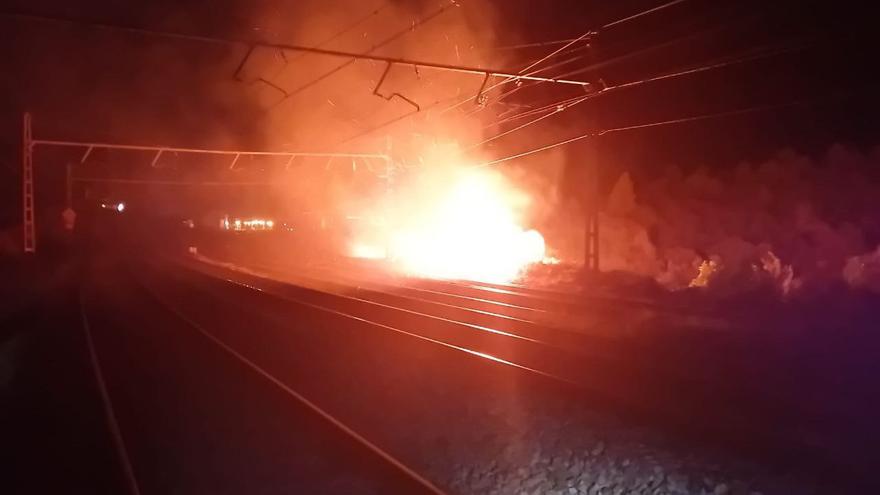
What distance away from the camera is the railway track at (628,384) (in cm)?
702

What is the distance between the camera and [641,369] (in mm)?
10344

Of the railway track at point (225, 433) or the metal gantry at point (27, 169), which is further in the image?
the metal gantry at point (27, 169)

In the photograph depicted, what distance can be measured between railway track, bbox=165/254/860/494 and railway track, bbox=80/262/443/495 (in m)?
3.22

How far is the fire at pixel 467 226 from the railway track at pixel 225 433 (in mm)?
16680

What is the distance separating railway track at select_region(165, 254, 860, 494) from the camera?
702 centimetres

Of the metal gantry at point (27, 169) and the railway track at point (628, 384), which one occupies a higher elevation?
the metal gantry at point (27, 169)

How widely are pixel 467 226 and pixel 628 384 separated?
21.6 meters

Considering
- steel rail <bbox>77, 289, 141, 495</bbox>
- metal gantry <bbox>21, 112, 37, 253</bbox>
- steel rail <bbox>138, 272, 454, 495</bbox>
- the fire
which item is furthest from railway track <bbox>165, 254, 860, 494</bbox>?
metal gantry <bbox>21, 112, 37, 253</bbox>

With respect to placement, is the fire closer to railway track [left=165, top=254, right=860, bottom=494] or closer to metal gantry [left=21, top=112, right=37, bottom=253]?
railway track [left=165, top=254, right=860, bottom=494]

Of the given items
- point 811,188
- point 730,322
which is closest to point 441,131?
point 811,188

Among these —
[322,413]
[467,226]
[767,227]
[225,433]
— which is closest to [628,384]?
[322,413]

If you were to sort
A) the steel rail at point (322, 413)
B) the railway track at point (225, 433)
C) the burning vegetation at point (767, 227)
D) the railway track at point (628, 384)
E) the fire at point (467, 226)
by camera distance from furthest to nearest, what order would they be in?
the fire at point (467, 226) → the burning vegetation at point (767, 227) → the railway track at point (628, 384) → the railway track at point (225, 433) → the steel rail at point (322, 413)

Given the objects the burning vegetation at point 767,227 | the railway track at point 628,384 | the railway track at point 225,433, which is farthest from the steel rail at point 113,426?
the burning vegetation at point 767,227

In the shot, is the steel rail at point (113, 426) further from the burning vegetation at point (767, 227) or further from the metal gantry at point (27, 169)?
the metal gantry at point (27, 169)
